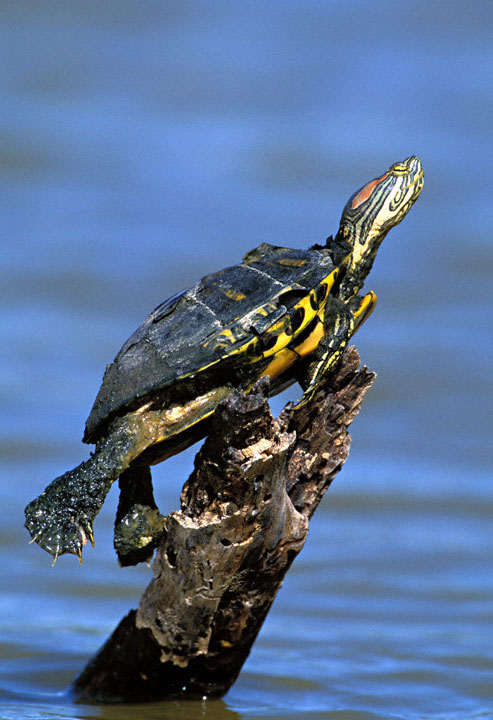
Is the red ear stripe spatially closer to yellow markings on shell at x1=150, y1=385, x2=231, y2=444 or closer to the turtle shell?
the turtle shell

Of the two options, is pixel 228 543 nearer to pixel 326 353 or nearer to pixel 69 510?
pixel 69 510

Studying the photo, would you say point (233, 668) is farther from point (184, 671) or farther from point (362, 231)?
point (362, 231)

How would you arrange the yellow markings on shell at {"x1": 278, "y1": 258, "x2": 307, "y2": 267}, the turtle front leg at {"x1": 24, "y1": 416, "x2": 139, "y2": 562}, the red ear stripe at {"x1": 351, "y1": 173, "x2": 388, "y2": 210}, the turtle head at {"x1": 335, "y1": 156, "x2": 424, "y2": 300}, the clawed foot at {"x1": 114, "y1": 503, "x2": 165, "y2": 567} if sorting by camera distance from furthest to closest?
the red ear stripe at {"x1": 351, "y1": 173, "x2": 388, "y2": 210}
the turtle head at {"x1": 335, "y1": 156, "x2": 424, "y2": 300}
the yellow markings on shell at {"x1": 278, "y1": 258, "x2": 307, "y2": 267}
the clawed foot at {"x1": 114, "y1": 503, "x2": 165, "y2": 567}
the turtle front leg at {"x1": 24, "y1": 416, "x2": 139, "y2": 562}

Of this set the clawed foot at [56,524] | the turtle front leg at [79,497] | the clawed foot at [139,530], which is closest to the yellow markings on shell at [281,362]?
the turtle front leg at [79,497]

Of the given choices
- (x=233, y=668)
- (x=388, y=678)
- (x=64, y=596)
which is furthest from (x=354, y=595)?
(x=233, y=668)

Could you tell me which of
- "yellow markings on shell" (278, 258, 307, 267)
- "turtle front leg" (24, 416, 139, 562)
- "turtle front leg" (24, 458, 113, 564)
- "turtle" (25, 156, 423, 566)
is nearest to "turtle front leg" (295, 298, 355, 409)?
"turtle" (25, 156, 423, 566)

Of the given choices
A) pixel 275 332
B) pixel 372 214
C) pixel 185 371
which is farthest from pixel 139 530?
pixel 372 214
